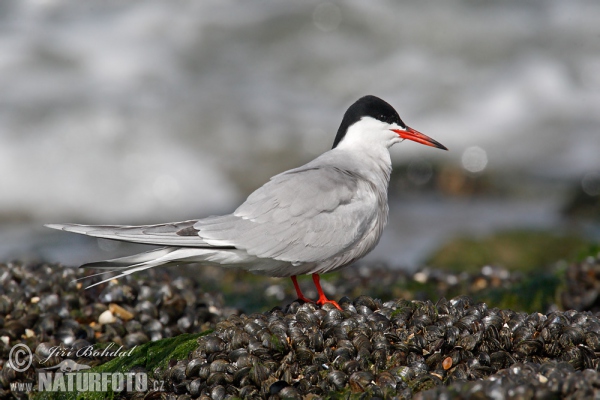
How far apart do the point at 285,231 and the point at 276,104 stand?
10.5 meters

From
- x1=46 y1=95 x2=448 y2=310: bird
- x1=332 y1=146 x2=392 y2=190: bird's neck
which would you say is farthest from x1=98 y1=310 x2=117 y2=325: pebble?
x1=332 y1=146 x2=392 y2=190: bird's neck

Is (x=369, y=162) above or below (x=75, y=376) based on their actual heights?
above

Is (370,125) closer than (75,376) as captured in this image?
No

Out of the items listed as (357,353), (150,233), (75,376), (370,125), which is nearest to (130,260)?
(150,233)

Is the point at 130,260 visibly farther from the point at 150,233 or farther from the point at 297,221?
the point at 297,221

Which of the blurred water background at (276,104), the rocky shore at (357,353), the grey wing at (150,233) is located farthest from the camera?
the blurred water background at (276,104)

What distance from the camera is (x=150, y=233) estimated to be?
3881 mm

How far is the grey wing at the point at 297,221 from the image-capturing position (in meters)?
4.11

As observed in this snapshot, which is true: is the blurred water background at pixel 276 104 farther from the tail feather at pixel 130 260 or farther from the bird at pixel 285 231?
the tail feather at pixel 130 260

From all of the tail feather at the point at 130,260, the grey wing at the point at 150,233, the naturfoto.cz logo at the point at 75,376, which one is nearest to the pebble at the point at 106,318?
the naturfoto.cz logo at the point at 75,376

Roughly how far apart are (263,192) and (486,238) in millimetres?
5288

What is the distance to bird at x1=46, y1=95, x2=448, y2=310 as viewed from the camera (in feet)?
13.0

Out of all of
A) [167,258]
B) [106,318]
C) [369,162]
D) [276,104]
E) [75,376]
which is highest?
[276,104]

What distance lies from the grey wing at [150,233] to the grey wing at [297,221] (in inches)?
3.0
